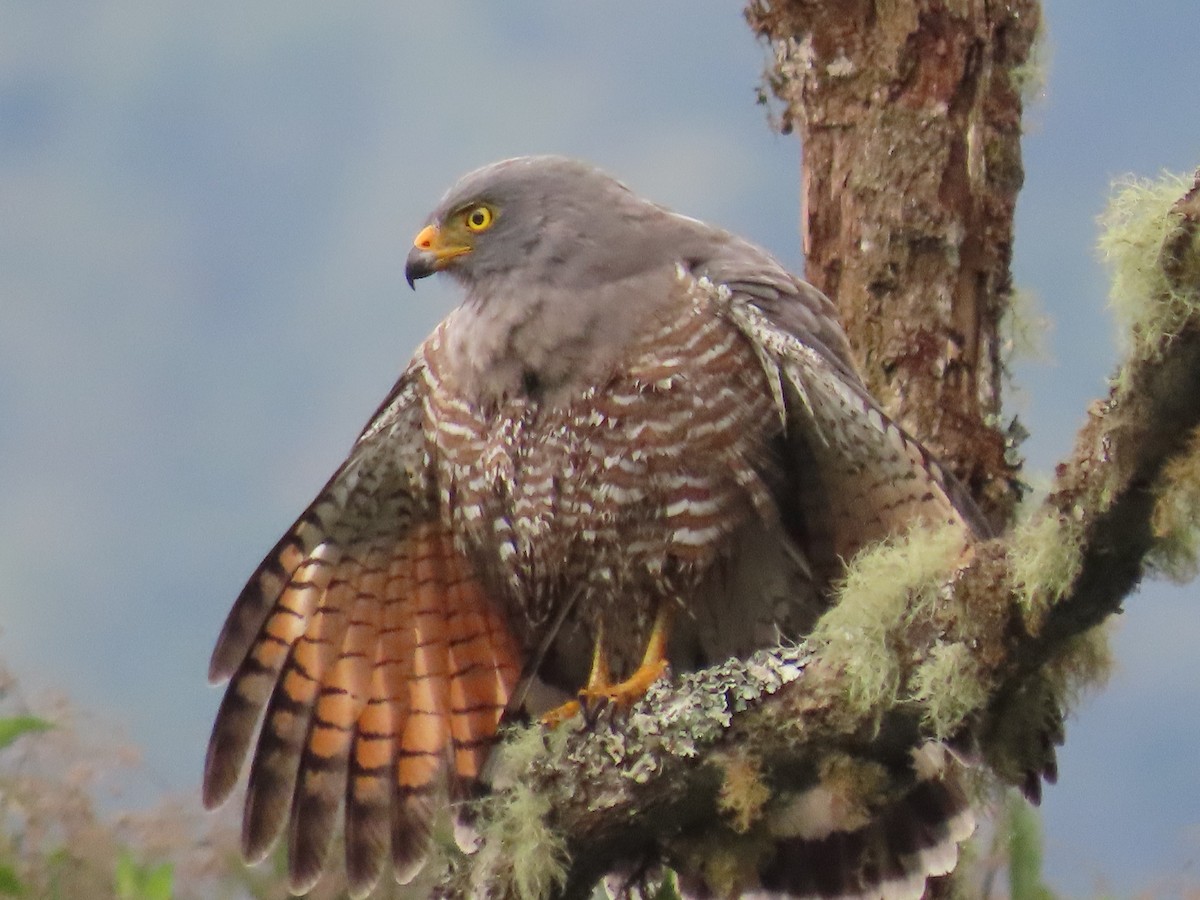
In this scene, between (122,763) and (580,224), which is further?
(580,224)

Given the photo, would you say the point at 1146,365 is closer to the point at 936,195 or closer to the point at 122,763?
the point at 936,195

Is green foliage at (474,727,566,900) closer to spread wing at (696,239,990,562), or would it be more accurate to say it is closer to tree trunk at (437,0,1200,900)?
tree trunk at (437,0,1200,900)

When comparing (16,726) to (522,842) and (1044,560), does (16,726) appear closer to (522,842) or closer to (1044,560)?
(522,842)

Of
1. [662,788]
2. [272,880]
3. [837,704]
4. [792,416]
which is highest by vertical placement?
[792,416]

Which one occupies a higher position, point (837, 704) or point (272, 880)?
point (837, 704)

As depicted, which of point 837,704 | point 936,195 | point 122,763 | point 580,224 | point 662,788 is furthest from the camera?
point 936,195

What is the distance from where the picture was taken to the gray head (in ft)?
13.9

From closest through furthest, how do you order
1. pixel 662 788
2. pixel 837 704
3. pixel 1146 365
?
pixel 1146 365 → pixel 837 704 → pixel 662 788

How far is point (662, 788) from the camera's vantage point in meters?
3.63

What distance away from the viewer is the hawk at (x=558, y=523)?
3.98m

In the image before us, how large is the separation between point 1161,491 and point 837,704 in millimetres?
930

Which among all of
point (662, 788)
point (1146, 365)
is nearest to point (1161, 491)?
point (1146, 365)

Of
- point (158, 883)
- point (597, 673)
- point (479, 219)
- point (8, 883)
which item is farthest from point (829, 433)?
point (8, 883)

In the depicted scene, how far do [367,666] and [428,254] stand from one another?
3.78 feet
